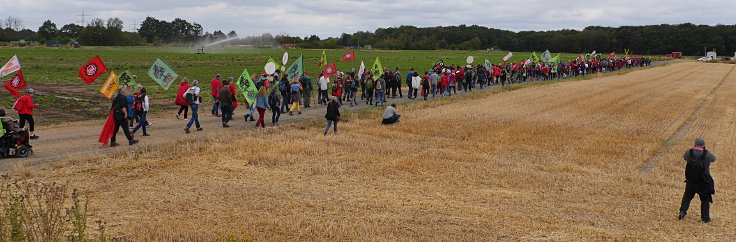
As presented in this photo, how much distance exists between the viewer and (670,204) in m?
11.9

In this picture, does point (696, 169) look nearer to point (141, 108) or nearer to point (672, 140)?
point (672, 140)

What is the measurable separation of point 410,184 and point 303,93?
45.1 ft

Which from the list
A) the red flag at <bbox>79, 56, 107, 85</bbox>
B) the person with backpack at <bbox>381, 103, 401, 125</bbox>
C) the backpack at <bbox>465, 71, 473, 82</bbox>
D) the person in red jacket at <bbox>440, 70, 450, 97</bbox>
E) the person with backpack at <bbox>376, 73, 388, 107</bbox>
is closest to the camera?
the red flag at <bbox>79, 56, 107, 85</bbox>

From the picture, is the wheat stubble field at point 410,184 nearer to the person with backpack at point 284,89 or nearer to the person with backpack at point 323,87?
the person with backpack at point 284,89

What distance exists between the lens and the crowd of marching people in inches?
700

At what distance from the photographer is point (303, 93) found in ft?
83.7

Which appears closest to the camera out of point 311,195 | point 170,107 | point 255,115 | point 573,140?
point 311,195

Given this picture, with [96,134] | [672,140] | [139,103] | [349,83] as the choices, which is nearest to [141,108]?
[139,103]

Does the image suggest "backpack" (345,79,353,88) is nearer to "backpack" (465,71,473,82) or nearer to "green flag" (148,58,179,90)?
"green flag" (148,58,179,90)

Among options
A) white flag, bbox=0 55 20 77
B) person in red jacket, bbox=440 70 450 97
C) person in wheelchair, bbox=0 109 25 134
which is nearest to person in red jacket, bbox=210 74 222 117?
white flag, bbox=0 55 20 77

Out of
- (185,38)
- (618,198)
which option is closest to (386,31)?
(185,38)

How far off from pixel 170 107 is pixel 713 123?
909 inches

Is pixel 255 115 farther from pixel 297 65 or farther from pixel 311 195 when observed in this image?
pixel 311 195

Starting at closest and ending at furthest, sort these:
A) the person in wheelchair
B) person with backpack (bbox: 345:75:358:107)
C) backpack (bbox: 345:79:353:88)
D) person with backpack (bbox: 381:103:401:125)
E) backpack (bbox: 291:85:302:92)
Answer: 1. the person in wheelchair
2. person with backpack (bbox: 381:103:401:125)
3. backpack (bbox: 291:85:302:92)
4. person with backpack (bbox: 345:75:358:107)
5. backpack (bbox: 345:79:353:88)
